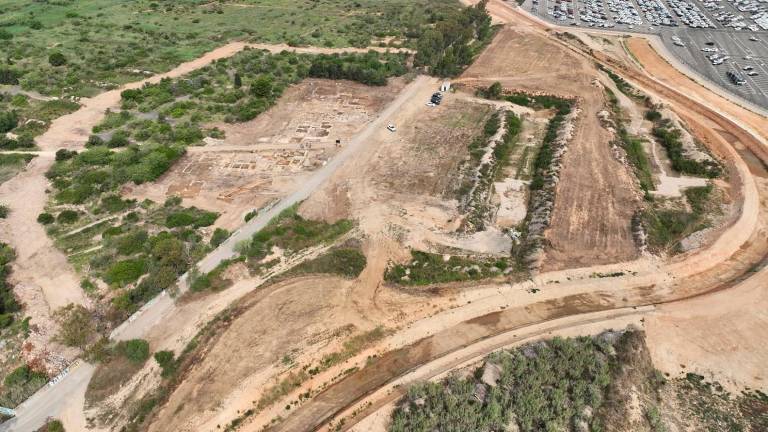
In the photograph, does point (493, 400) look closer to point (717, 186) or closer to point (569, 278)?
point (569, 278)

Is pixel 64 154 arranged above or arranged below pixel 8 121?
below

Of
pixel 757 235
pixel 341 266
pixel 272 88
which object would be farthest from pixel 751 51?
pixel 341 266

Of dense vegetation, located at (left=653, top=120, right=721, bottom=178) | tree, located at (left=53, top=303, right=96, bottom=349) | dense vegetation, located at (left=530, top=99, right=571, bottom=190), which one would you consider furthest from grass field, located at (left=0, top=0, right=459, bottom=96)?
dense vegetation, located at (left=653, top=120, right=721, bottom=178)

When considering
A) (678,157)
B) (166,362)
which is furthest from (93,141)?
(678,157)

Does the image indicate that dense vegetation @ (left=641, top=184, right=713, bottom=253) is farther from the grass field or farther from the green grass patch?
Result: the green grass patch

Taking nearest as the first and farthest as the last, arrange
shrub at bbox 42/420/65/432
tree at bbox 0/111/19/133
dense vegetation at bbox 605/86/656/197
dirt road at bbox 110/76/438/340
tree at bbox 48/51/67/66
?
shrub at bbox 42/420/65/432
dirt road at bbox 110/76/438/340
dense vegetation at bbox 605/86/656/197
tree at bbox 0/111/19/133
tree at bbox 48/51/67/66

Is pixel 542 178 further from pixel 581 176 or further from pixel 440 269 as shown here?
pixel 440 269
